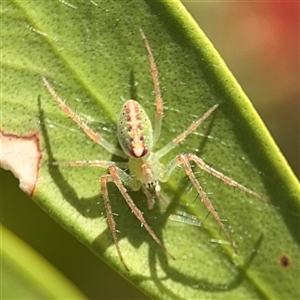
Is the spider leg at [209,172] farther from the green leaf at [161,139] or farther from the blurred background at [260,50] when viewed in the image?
the blurred background at [260,50]

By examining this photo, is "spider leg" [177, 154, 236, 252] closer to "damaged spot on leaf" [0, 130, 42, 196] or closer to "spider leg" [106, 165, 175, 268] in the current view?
"spider leg" [106, 165, 175, 268]

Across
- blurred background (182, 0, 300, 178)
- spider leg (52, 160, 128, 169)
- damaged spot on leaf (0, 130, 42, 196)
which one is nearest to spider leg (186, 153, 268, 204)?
spider leg (52, 160, 128, 169)

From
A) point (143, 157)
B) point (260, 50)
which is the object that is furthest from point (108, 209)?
point (260, 50)

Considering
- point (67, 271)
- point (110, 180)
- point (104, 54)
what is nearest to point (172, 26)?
point (104, 54)

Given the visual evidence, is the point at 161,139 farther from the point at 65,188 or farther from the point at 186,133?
the point at 65,188

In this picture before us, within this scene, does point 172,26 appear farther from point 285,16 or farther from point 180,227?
point 285,16

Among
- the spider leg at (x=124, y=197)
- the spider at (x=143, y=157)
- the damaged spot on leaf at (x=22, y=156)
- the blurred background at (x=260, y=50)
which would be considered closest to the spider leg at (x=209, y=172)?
the spider at (x=143, y=157)
